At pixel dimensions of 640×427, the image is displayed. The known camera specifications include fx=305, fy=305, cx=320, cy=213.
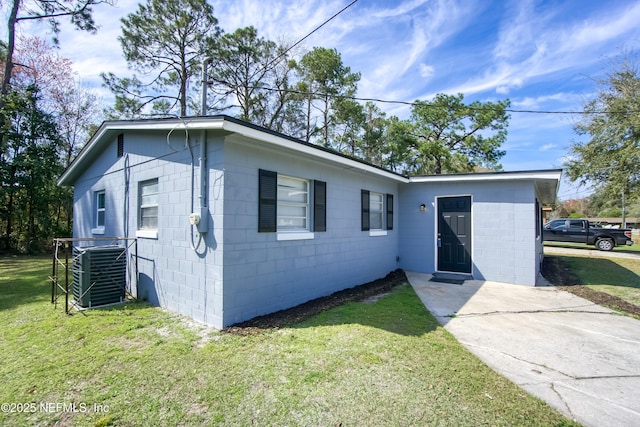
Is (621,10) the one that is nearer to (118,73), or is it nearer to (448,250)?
(448,250)

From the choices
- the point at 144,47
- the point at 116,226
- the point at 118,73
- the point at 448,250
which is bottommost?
the point at 448,250

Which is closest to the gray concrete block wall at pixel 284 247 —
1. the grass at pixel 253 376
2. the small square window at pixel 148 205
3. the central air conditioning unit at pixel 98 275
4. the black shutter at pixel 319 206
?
the black shutter at pixel 319 206

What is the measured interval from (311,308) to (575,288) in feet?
21.2

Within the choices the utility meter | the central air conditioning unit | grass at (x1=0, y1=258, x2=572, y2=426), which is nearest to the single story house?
the utility meter

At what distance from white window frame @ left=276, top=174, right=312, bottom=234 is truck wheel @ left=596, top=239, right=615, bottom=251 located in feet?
57.8

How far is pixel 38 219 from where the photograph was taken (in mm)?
14773

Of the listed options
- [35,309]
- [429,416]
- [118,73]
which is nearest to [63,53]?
[118,73]

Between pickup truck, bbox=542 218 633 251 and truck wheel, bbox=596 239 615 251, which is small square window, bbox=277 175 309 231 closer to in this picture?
pickup truck, bbox=542 218 633 251

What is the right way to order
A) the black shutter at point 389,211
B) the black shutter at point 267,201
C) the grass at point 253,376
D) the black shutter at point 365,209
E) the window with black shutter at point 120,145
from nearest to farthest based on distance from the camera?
the grass at point 253,376 < the black shutter at point 267,201 < the window with black shutter at point 120,145 < the black shutter at point 365,209 < the black shutter at point 389,211

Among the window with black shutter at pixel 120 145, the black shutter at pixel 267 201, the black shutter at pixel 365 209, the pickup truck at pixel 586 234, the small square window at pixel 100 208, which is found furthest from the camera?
the pickup truck at pixel 586 234

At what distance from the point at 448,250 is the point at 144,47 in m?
15.2

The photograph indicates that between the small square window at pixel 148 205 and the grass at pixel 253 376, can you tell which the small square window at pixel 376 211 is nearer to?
the grass at pixel 253 376

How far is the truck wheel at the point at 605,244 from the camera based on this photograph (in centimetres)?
1544

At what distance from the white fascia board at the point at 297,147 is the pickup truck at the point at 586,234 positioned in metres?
15.0
